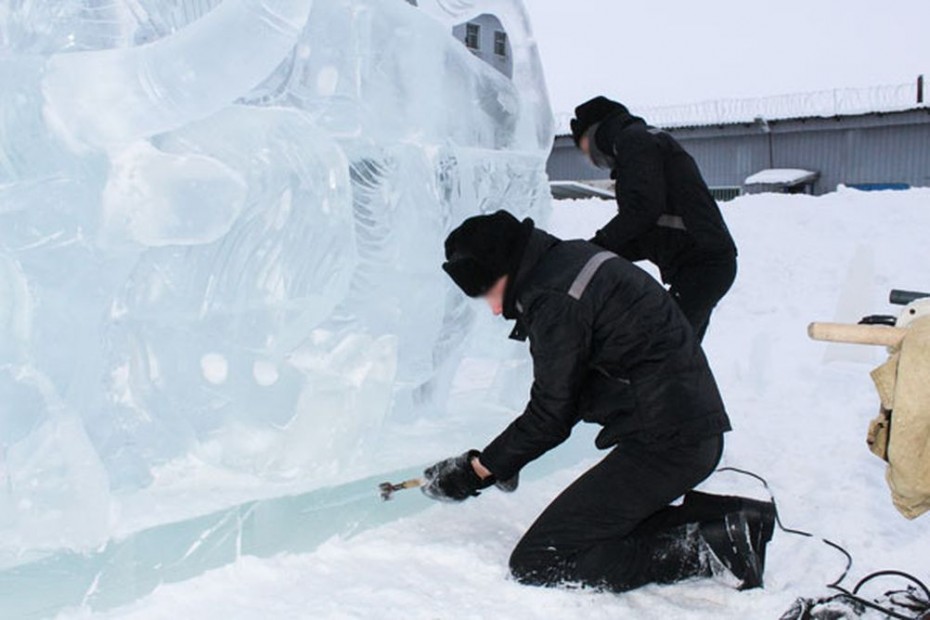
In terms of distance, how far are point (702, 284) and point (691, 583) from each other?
1.20 metres

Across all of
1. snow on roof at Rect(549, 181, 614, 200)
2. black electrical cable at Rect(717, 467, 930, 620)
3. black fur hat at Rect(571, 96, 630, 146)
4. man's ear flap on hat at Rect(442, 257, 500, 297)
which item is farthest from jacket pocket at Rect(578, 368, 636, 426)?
snow on roof at Rect(549, 181, 614, 200)

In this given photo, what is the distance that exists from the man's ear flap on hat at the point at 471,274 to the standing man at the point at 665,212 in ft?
3.44

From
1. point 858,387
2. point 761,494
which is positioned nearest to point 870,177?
point 858,387

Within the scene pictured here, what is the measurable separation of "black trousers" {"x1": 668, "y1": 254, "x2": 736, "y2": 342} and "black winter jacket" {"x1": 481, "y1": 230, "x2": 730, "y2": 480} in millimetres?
885

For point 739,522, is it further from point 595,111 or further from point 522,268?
point 595,111

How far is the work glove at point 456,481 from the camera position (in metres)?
2.59

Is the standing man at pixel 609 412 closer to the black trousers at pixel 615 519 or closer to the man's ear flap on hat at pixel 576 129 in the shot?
the black trousers at pixel 615 519

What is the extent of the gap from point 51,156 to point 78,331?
1.58ft

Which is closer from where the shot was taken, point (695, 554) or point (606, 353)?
point (606, 353)

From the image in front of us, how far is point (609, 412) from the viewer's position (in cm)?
246

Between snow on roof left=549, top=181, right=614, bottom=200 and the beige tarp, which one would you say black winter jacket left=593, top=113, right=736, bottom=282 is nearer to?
the beige tarp

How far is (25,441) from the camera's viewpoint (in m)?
2.33

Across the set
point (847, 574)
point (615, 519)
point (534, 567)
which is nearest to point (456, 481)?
point (534, 567)

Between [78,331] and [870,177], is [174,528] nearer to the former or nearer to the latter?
[78,331]
